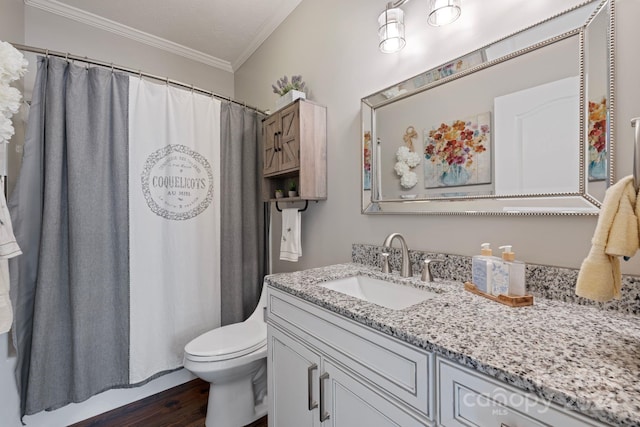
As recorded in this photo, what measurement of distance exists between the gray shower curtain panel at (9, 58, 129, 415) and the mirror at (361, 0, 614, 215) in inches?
61.7

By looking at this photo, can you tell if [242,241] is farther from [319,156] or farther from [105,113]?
[105,113]

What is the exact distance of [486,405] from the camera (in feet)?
1.71

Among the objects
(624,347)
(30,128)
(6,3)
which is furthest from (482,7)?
(6,3)

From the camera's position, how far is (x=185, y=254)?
6.10 ft

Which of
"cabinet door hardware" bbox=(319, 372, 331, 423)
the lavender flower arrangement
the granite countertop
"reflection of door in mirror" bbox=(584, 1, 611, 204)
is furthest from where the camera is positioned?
the lavender flower arrangement

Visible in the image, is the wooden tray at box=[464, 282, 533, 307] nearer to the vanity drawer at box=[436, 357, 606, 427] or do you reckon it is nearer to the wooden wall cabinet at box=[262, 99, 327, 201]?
the vanity drawer at box=[436, 357, 606, 427]

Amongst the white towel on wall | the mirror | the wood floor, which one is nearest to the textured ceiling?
the mirror

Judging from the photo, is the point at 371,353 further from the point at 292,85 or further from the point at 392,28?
the point at 292,85

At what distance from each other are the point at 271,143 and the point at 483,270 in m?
1.48

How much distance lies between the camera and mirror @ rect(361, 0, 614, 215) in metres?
0.79

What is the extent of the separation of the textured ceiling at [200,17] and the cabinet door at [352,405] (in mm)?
2347

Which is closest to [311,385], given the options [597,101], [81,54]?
[597,101]

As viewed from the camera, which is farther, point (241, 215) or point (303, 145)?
point (241, 215)

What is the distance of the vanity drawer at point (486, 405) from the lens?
44 cm
